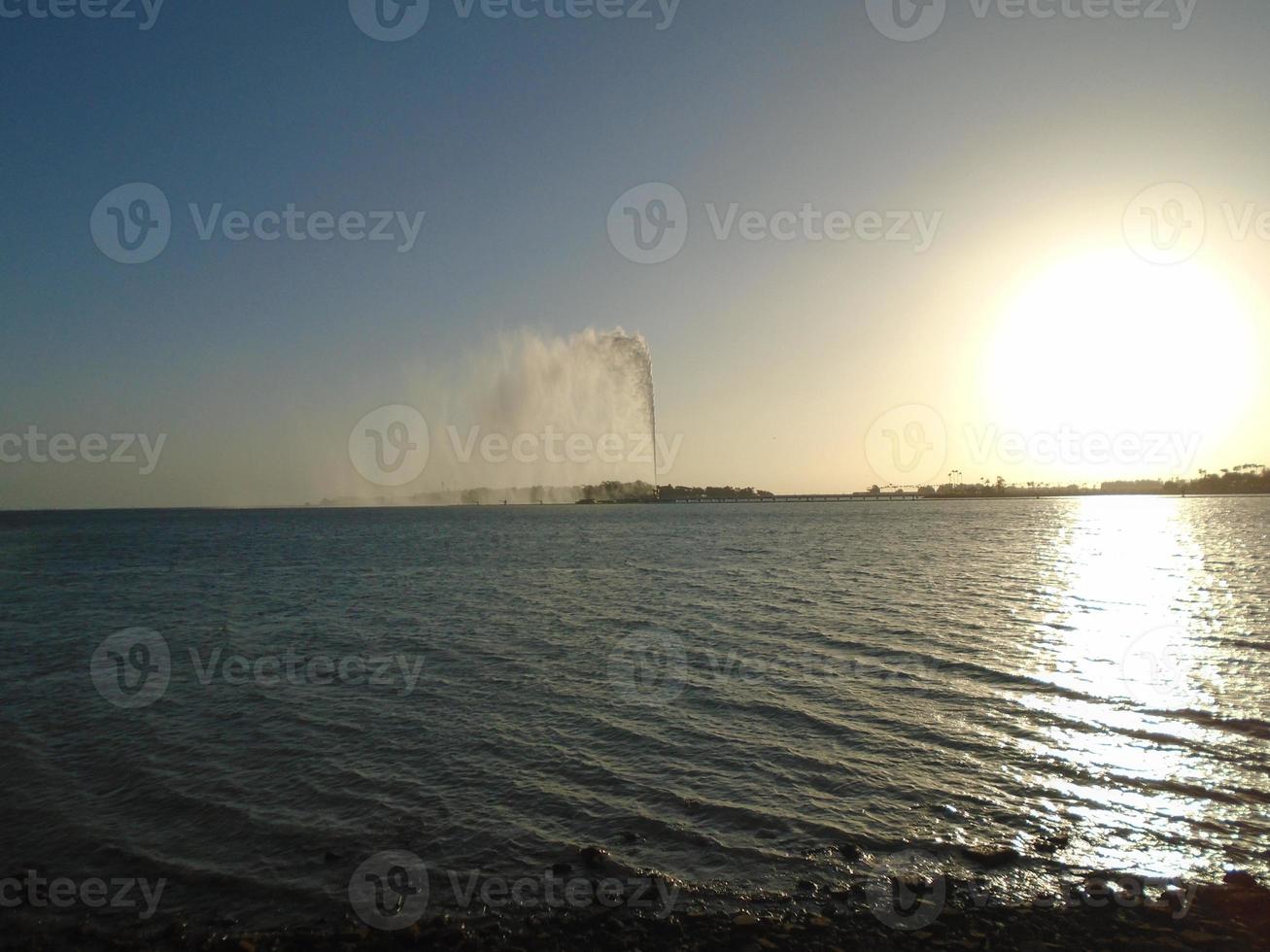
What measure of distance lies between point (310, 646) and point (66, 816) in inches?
733

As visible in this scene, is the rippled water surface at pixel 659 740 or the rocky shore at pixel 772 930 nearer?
the rocky shore at pixel 772 930

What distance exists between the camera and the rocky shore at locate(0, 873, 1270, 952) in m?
10.3

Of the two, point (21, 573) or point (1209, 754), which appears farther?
point (21, 573)

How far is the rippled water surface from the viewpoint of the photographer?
1350 cm

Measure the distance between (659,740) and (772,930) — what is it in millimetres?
8964

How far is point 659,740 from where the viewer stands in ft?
63.8

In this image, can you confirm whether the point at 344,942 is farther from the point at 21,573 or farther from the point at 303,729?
the point at 21,573

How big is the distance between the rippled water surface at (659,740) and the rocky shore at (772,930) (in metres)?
0.97

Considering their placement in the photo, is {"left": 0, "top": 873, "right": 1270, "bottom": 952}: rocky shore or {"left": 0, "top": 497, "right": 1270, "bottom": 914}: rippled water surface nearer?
{"left": 0, "top": 873, "right": 1270, "bottom": 952}: rocky shore

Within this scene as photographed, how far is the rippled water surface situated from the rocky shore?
97 cm

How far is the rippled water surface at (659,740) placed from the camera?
44.3 feet

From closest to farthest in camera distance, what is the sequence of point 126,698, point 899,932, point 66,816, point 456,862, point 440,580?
point 899,932 < point 456,862 < point 66,816 < point 126,698 < point 440,580

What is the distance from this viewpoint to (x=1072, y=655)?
28.9 meters

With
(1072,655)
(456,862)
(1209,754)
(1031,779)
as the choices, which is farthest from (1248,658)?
(456,862)
